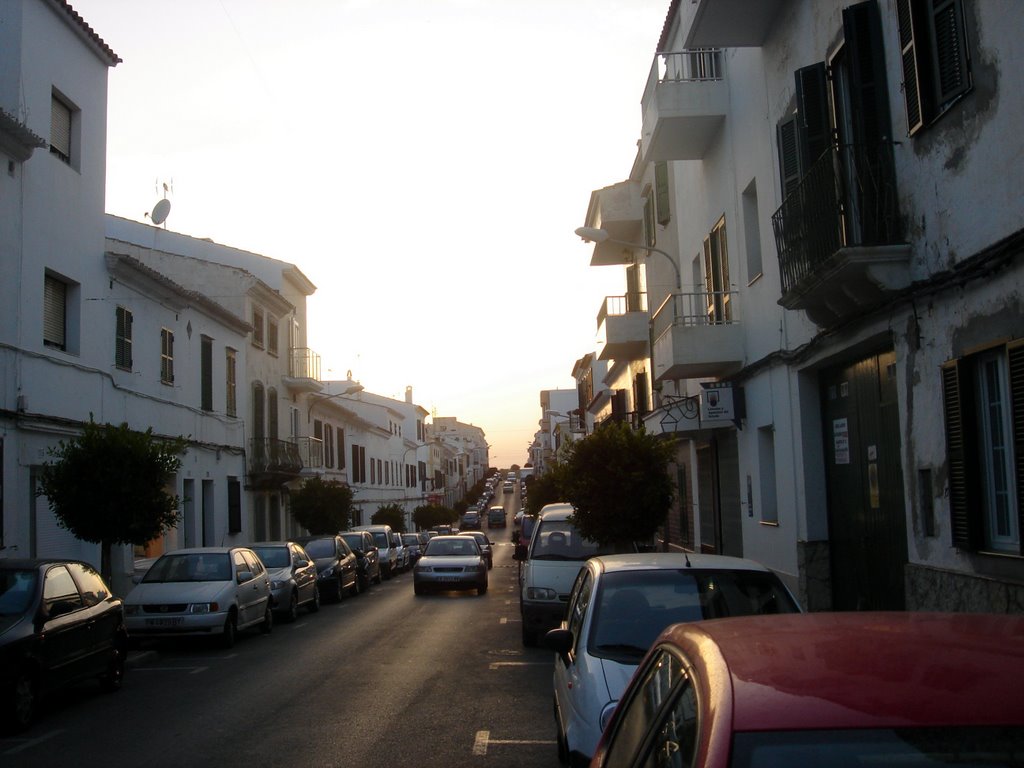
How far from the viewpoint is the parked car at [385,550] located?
3553 centimetres

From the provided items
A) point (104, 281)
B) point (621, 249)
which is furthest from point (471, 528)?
point (104, 281)

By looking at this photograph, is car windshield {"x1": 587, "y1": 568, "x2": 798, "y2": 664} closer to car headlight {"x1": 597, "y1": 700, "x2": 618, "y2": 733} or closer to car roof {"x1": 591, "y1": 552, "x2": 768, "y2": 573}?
car roof {"x1": 591, "y1": 552, "x2": 768, "y2": 573}

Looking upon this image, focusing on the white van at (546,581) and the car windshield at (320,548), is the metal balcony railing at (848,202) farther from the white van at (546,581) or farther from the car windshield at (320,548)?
the car windshield at (320,548)

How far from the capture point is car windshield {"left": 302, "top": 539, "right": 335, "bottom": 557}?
25812mm

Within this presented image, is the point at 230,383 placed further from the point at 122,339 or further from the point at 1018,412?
the point at 1018,412

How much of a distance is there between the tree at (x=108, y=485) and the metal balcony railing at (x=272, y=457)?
15854mm

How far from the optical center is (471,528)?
81938mm

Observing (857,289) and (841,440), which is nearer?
(857,289)

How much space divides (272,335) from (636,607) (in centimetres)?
3162

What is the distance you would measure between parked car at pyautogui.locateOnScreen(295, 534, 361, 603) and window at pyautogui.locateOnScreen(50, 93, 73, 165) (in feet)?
35.2

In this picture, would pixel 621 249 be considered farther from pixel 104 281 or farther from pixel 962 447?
pixel 962 447

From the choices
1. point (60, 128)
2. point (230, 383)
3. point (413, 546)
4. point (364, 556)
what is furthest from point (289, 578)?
point (413, 546)

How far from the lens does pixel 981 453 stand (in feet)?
27.5

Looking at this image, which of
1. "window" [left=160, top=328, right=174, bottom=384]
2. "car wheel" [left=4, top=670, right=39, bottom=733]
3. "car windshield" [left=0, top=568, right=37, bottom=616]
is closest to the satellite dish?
"window" [left=160, top=328, right=174, bottom=384]
